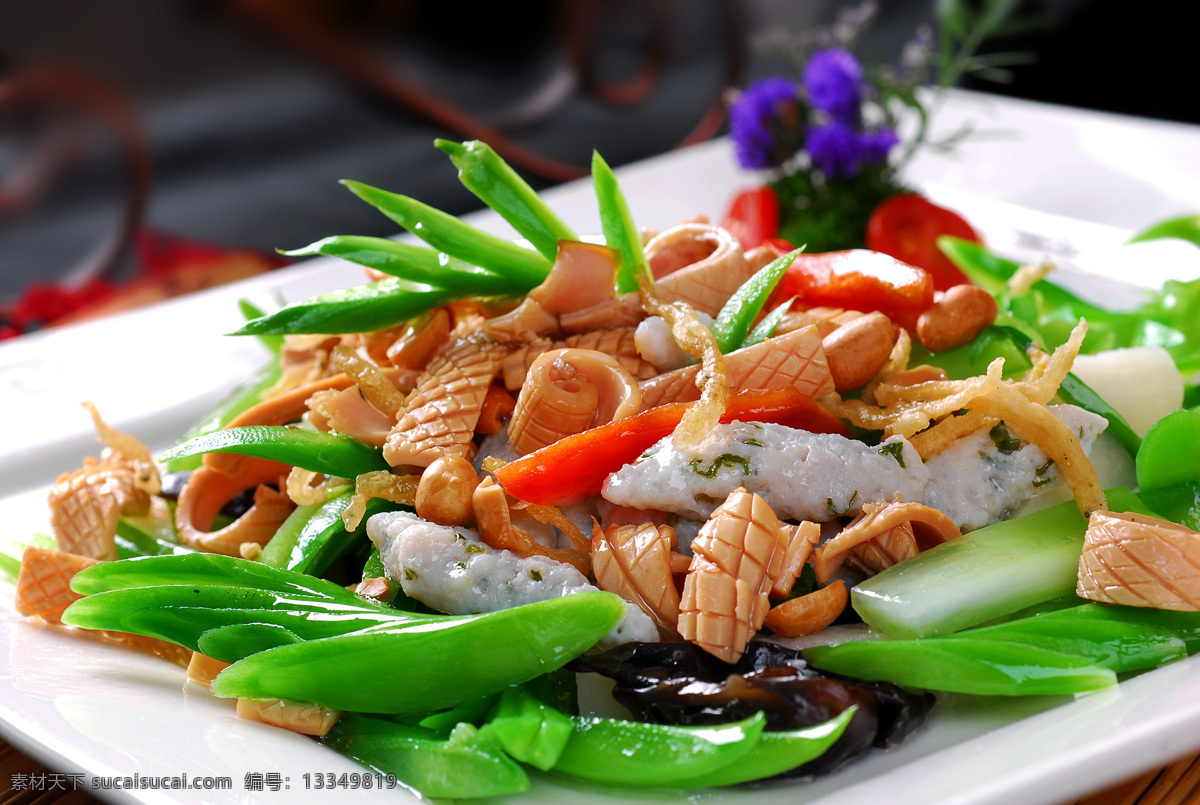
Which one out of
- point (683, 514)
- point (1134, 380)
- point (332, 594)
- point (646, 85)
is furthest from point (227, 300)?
point (646, 85)

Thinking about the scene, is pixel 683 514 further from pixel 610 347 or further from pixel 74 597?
pixel 74 597

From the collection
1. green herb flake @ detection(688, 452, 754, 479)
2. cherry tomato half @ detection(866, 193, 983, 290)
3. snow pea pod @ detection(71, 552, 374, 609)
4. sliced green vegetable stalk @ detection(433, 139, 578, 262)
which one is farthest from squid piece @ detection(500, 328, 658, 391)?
cherry tomato half @ detection(866, 193, 983, 290)

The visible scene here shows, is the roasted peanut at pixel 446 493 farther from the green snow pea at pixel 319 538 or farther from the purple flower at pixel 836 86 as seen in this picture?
the purple flower at pixel 836 86

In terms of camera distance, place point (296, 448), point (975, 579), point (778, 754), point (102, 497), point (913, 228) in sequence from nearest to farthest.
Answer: point (778, 754) < point (975, 579) < point (296, 448) < point (102, 497) < point (913, 228)

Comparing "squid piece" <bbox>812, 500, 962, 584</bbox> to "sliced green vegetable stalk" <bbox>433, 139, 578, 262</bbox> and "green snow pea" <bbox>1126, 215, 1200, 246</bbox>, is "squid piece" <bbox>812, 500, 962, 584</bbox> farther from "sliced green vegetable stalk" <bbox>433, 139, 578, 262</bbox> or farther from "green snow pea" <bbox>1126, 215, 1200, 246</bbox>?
"green snow pea" <bbox>1126, 215, 1200, 246</bbox>

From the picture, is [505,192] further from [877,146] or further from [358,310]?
[877,146]

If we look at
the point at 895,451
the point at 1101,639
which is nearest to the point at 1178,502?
the point at 1101,639
